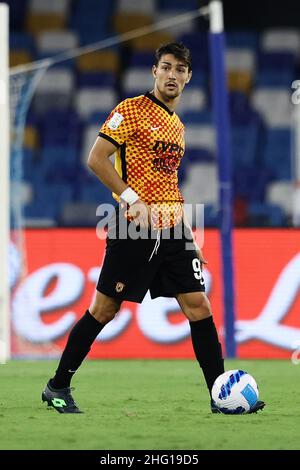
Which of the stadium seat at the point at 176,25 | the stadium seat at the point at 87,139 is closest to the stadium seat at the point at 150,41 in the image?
the stadium seat at the point at 176,25

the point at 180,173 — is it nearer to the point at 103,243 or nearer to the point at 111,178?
the point at 103,243

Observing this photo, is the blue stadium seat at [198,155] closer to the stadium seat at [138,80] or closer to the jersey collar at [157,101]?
the stadium seat at [138,80]

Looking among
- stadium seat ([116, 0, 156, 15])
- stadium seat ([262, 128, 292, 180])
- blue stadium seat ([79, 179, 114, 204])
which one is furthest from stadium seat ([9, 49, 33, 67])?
stadium seat ([262, 128, 292, 180])

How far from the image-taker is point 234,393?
632 centimetres

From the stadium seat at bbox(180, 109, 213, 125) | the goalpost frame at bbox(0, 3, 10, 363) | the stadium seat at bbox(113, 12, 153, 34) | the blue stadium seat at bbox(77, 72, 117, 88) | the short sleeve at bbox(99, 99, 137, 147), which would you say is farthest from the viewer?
the stadium seat at bbox(113, 12, 153, 34)

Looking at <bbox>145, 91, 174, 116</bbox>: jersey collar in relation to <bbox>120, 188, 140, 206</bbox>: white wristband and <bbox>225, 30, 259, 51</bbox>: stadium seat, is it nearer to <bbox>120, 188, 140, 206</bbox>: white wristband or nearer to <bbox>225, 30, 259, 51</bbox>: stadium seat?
<bbox>120, 188, 140, 206</bbox>: white wristband

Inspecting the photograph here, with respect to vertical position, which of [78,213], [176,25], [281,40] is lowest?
[78,213]

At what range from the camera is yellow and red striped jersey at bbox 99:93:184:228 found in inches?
254

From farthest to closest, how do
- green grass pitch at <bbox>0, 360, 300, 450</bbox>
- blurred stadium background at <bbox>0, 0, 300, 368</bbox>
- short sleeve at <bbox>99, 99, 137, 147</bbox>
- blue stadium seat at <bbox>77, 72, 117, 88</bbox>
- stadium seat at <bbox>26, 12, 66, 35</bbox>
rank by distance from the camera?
stadium seat at <bbox>26, 12, 66, 35</bbox> < blue stadium seat at <bbox>77, 72, 117, 88</bbox> < blurred stadium background at <bbox>0, 0, 300, 368</bbox> < short sleeve at <bbox>99, 99, 137, 147</bbox> < green grass pitch at <bbox>0, 360, 300, 450</bbox>

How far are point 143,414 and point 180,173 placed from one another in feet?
40.0

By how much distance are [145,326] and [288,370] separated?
1863 mm

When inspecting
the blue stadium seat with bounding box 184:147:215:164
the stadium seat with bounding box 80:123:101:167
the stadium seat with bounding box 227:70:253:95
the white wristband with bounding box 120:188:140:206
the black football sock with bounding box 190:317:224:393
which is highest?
the stadium seat with bounding box 227:70:253:95

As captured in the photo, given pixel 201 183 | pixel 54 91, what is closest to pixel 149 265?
pixel 201 183

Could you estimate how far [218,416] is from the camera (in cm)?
629
